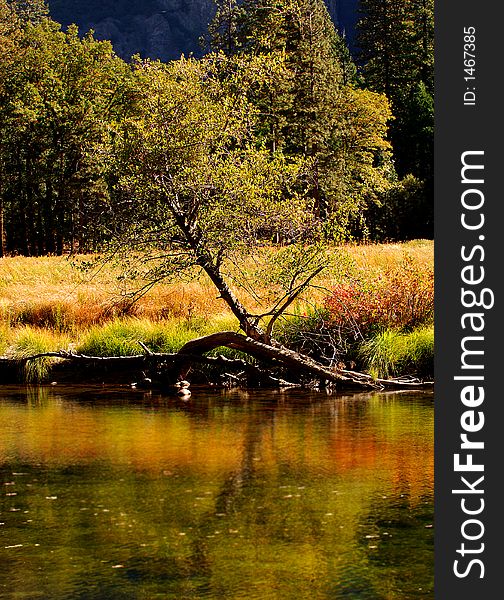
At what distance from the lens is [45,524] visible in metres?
9.95

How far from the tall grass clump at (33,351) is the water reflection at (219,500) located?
13.0 feet

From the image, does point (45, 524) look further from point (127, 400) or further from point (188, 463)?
point (127, 400)

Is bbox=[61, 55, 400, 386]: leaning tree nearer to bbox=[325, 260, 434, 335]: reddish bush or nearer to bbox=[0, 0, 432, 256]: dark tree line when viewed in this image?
bbox=[325, 260, 434, 335]: reddish bush

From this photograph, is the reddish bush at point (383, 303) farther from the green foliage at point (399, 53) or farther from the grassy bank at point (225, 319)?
the green foliage at point (399, 53)

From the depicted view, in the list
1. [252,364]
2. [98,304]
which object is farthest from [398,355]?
[98,304]

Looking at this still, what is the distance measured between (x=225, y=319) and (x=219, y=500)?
10781 millimetres

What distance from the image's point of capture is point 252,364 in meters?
19.8

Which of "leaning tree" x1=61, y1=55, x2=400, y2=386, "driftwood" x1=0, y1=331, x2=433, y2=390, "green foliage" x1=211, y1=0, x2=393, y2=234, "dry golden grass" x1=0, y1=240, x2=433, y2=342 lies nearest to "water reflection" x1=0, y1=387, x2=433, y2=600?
"driftwood" x1=0, y1=331, x2=433, y2=390

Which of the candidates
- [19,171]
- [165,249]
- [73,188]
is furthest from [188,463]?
[19,171]

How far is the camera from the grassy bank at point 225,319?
19.6 m

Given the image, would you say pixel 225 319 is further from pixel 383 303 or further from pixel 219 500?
pixel 219 500

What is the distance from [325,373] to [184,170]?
14.5 ft

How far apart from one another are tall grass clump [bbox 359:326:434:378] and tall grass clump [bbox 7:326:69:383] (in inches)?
241

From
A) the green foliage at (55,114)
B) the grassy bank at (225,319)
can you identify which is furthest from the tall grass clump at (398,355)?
the green foliage at (55,114)
